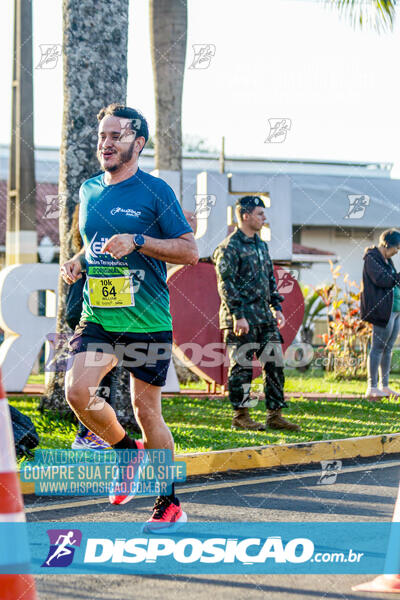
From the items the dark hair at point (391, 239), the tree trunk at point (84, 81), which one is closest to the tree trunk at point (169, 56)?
the dark hair at point (391, 239)

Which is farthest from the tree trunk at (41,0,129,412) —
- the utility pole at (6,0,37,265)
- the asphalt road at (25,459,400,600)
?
the utility pole at (6,0,37,265)

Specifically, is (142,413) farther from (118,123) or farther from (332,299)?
(332,299)

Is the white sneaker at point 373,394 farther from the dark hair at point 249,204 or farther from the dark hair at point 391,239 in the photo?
the dark hair at point 249,204

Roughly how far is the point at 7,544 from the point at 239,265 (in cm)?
466

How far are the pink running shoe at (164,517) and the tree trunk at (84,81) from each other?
3599mm

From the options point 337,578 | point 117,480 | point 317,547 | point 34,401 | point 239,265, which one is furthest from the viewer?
point 34,401

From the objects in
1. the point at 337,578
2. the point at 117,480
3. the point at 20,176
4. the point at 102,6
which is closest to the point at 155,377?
the point at 117,480

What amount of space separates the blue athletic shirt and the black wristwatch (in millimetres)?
191

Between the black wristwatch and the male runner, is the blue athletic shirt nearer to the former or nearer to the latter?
the male runner

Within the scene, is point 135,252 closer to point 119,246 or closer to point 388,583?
point 119,246

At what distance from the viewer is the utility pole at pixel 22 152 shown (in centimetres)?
1381

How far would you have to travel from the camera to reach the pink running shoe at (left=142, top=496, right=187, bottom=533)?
400 cm

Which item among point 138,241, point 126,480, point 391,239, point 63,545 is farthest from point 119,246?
point 391,239

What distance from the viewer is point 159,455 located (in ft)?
13.5
